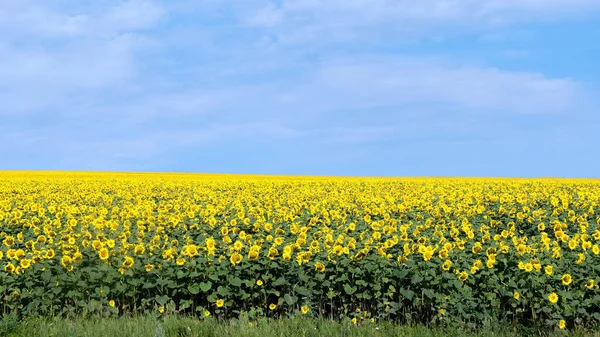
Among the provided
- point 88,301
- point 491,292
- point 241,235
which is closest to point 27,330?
point 88,301

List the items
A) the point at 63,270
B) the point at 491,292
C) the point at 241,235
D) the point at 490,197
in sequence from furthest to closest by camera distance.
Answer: the point at 490,197 < the point at 241,235 < the point at 63,270 < the point at 491,292

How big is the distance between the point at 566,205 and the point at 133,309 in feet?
36.6

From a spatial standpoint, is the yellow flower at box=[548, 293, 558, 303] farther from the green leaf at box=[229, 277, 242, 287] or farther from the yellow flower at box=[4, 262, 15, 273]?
the yellow flower at box=[4, 262, 15, 273]

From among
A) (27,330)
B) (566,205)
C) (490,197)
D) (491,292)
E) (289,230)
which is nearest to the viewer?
(27,330)

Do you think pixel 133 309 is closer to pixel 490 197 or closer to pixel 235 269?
pixel 235 269

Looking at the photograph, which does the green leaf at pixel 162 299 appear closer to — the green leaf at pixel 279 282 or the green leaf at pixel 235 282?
the green leaf at pixel 235 282

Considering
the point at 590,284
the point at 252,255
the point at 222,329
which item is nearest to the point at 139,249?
the point at 252,255

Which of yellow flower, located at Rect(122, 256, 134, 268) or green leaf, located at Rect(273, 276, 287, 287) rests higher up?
yellow flower, located at Rect(122, 256, 134, 268)

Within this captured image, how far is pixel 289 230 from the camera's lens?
457 inches

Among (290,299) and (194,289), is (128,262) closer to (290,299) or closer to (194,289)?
(194,289)

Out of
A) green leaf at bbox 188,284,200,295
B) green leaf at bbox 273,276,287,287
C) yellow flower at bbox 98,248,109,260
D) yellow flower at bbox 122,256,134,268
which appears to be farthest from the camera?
yellow flower at bbox 98,248,109,260

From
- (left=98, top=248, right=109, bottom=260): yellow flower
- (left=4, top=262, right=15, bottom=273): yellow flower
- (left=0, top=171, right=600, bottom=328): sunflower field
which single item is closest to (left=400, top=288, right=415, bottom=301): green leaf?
(left=0, top=171, right=600, bottom=328): sunflower field

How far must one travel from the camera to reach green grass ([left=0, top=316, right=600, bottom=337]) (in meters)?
7.52

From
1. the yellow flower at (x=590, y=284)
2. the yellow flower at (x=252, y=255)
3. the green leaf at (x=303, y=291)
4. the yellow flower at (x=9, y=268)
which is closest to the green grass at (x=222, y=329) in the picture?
the green leaf at (x=303, y=291)
